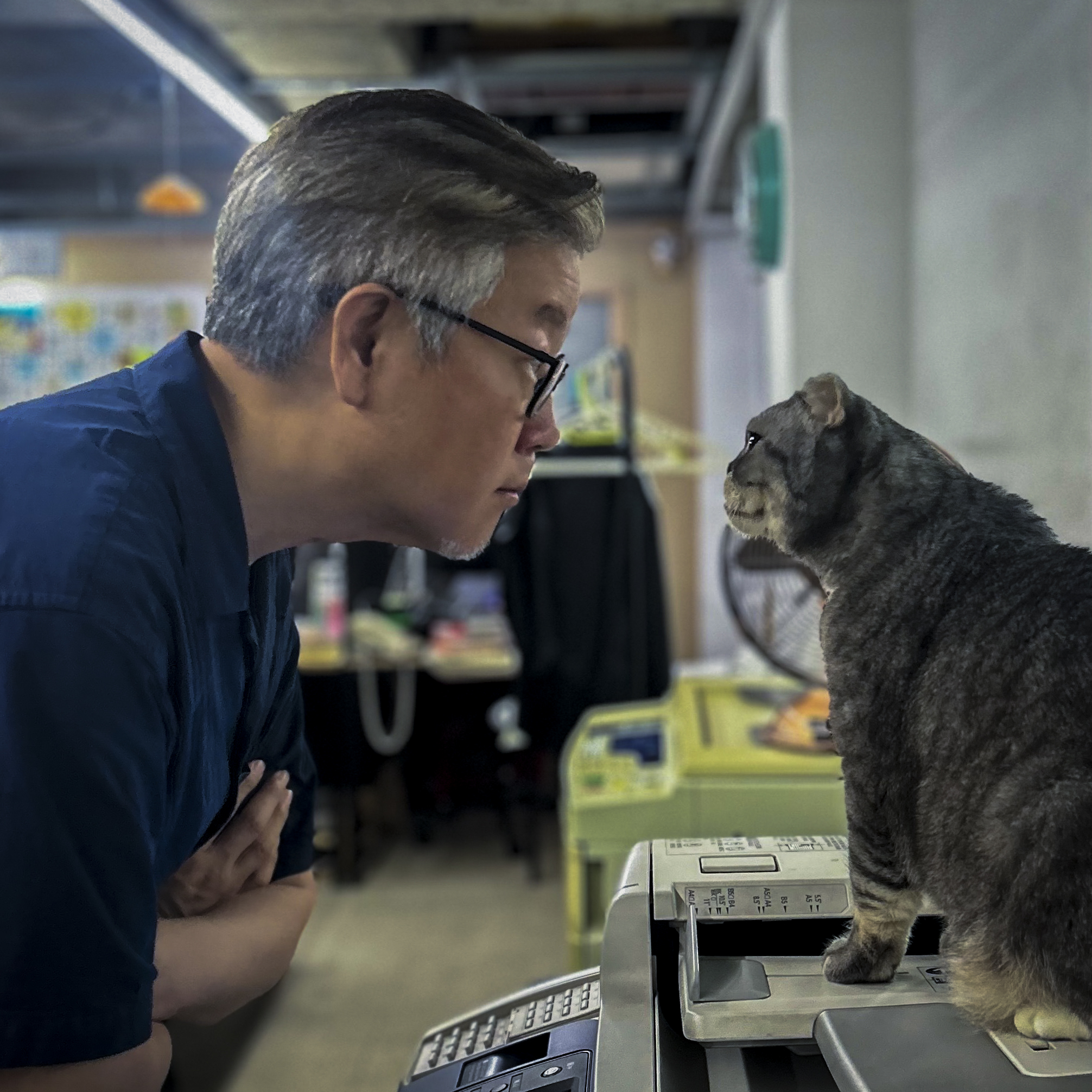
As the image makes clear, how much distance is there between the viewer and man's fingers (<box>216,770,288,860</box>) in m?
0.88

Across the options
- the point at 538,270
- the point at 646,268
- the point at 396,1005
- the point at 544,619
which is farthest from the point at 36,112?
the point at 538,270

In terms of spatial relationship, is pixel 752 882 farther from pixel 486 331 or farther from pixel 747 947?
pixel 486 331

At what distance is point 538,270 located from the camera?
79 cm

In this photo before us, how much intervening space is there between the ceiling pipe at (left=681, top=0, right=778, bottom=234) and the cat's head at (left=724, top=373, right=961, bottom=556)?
9.40 ft

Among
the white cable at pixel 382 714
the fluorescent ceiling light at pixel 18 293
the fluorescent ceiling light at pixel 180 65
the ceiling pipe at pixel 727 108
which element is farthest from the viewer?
the fluorescent ceiling light at pixel 18 293

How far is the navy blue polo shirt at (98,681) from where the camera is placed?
1.89 ft

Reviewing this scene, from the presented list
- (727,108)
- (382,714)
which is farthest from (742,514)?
(727,108)

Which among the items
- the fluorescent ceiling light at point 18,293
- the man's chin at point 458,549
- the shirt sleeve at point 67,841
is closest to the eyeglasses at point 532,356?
the man's chin at point 458,549

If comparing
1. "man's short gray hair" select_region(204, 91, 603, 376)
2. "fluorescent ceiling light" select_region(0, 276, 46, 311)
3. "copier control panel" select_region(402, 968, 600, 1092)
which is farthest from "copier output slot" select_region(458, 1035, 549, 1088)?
"fluorescent ceiling light" select_region(0, 276, 46, 311)

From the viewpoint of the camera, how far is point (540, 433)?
33.5 inches

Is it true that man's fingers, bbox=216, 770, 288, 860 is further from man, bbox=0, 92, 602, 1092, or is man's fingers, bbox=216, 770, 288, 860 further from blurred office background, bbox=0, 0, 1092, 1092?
blurred office background, bbox=0, 0, 1092, 1092

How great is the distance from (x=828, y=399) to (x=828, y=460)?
0.04 metres

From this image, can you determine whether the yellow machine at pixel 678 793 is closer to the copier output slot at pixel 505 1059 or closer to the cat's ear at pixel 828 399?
the copier output slot at pixel 505 1059

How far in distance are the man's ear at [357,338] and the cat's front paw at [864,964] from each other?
0.54m
